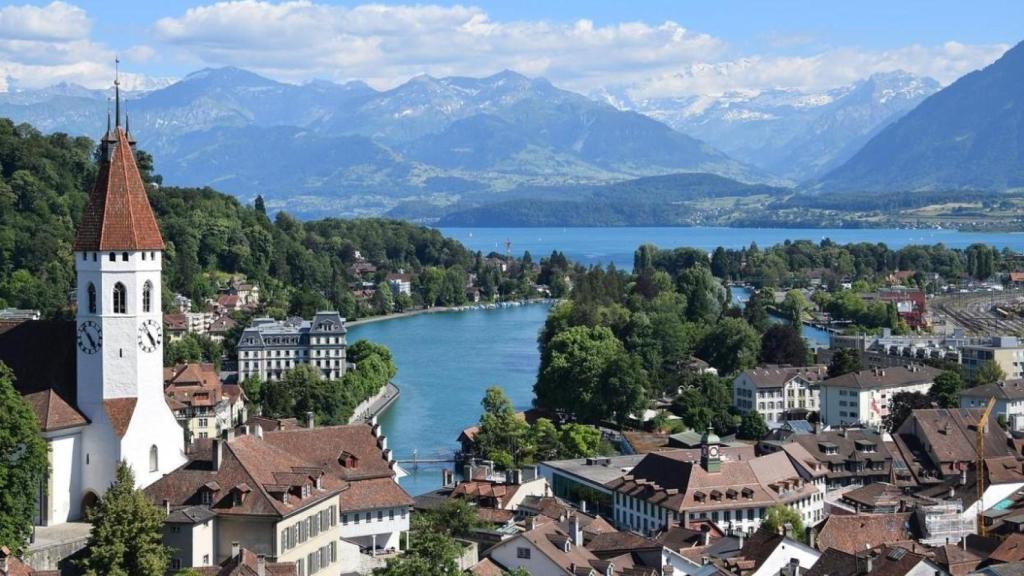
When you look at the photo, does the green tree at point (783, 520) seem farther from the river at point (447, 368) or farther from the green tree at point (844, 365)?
the green tree at point (844, 365)

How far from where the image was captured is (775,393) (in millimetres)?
49812

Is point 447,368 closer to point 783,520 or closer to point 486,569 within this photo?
point 783,520

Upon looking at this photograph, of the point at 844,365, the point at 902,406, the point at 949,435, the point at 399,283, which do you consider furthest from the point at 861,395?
the point at 399,283

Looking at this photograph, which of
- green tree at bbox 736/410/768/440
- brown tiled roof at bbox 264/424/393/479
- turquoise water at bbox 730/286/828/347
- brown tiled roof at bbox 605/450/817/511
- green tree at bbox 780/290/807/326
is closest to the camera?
brown tiled roof at bbox 264/424/393/479

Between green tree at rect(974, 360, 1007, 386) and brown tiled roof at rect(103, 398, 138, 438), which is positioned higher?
brown tiled roof at rect(103, 398, 138, 438)

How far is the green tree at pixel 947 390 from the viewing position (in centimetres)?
4472

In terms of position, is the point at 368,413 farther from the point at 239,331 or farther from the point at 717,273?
the point at 717,273

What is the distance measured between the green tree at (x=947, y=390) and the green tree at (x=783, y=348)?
1002cm

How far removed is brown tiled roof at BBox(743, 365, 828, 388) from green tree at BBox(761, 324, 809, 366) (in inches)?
176

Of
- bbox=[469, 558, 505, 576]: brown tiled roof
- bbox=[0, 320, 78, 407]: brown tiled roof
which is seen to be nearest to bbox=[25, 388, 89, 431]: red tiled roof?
bbox=[0, 320, 78, 407]: brown tiled roof

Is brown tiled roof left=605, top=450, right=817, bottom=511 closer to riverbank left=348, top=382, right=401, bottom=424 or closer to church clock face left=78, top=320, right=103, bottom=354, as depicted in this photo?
church clock face left=78, top=320, right=103, bottom=354

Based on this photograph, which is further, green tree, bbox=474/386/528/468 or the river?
the river

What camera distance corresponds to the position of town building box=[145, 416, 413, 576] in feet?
64.5

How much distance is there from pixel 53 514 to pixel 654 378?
3388cm
